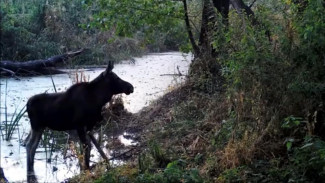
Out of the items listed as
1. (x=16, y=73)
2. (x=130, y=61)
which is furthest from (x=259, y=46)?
(x=130, y=61)

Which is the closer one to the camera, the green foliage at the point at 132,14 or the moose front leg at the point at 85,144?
the moose front leg at the point at 85,144

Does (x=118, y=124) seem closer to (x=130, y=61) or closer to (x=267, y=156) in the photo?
(x=267, y=156)

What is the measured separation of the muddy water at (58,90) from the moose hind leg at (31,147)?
134 mm

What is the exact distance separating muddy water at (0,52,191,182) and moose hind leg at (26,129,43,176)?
0.13 m

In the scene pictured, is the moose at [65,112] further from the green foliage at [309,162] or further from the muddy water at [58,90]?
the green foliage at [309,162]

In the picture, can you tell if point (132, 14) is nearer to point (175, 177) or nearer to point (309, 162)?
point (175, 177)

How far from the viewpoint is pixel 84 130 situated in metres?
10.5

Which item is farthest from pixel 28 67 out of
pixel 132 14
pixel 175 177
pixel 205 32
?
pixel 175 177

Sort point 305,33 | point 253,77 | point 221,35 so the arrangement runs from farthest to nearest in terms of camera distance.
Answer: point 221,35
point 253,77
point 305,33

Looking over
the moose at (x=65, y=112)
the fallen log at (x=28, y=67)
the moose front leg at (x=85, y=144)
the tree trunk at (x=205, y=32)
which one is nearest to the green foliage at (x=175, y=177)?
the moose front leg at (x=85, y=144)

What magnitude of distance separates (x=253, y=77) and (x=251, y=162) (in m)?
1.34

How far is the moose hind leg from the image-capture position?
1020 centimetres

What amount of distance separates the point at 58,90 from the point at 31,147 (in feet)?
22.3

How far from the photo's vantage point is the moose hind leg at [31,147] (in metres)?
10.2
